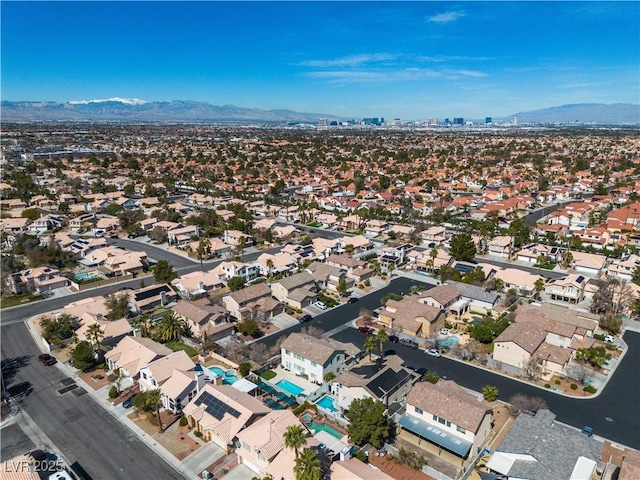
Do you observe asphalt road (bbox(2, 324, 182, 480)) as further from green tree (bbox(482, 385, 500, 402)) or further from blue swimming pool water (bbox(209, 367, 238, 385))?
green tree (bbox(482, 385, 500, 402))

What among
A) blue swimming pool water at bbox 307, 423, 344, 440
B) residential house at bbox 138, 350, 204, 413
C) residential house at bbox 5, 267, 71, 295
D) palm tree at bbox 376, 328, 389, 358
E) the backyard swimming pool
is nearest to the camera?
blue swimming pool water at bbox 307, 423, 344, 440

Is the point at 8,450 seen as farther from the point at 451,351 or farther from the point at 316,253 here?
the point at 316,253

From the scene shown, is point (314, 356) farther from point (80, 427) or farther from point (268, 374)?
point (80, 427)

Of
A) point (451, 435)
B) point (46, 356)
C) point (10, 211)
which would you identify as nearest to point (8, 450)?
point (46, 356)

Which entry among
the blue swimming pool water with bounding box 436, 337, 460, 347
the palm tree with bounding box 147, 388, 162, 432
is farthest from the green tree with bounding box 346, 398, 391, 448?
the blue swimming pool water with bounding box 436, 337, 460, 347

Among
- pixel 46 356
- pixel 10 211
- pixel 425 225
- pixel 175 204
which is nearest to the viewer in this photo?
pixel 46 356

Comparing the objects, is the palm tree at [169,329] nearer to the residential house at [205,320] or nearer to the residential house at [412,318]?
the residential house at [205,320]
